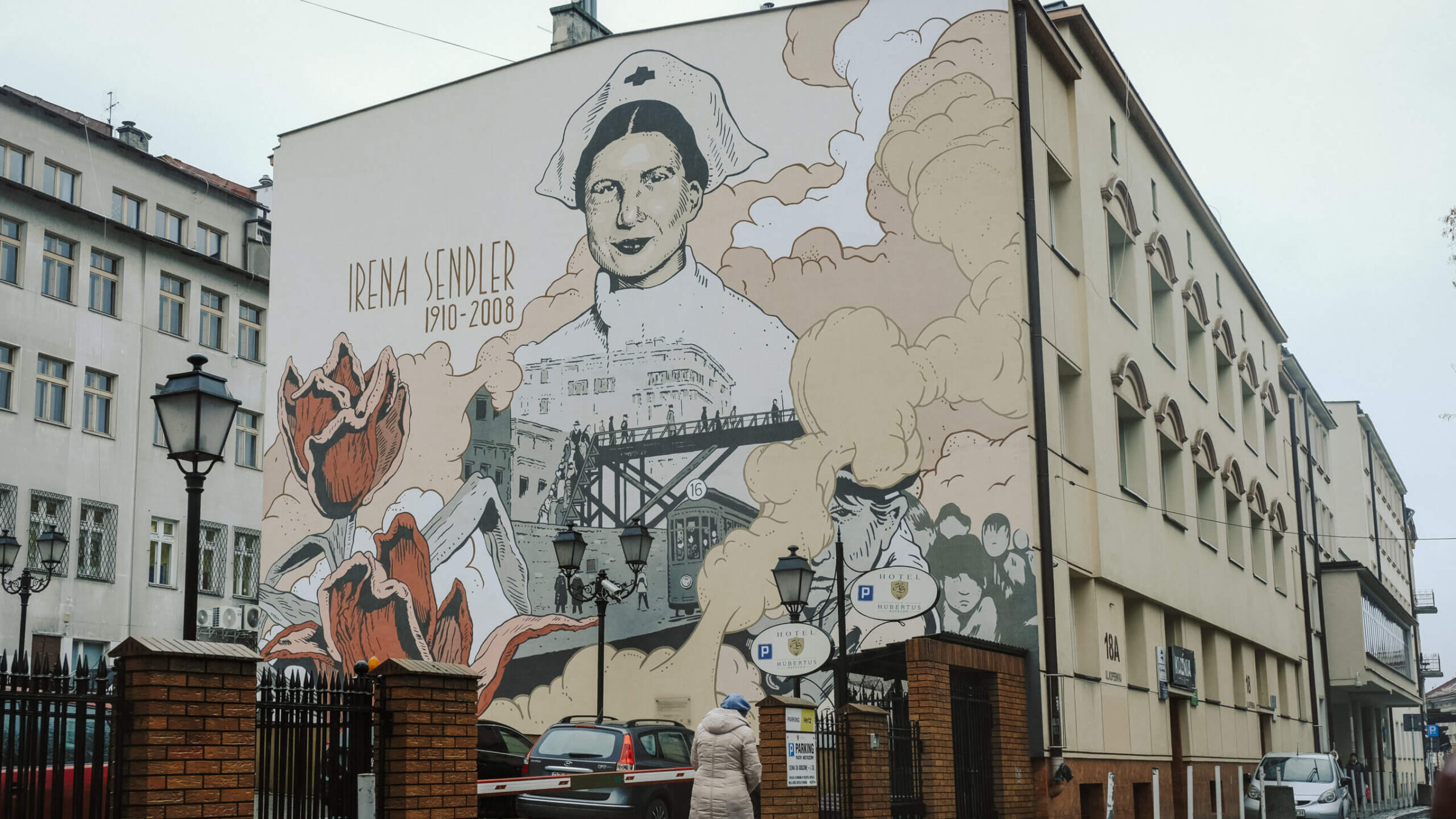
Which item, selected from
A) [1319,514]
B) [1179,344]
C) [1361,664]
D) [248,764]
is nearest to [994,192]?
[1179,344]

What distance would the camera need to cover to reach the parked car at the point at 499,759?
18542 millimetres

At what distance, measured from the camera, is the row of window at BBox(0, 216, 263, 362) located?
3994cm

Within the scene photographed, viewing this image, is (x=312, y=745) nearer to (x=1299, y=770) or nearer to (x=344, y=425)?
(x=344, y=425)

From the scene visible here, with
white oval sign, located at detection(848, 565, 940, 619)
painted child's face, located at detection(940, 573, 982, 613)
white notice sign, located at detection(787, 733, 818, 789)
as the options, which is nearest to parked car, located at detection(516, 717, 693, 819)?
white notice sign, located at detection(787, 733, 818, 789)

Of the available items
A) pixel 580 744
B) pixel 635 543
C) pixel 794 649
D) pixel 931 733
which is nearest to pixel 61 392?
pixel 635 543

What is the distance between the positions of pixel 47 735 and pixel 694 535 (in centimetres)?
1681

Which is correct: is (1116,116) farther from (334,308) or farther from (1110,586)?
(334,308)

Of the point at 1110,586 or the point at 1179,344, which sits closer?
the point at 1110,586

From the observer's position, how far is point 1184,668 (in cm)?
2880

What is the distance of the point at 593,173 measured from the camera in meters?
26.8

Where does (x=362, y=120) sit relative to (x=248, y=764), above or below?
above

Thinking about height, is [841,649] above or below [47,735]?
above

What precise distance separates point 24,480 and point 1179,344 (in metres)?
28.6

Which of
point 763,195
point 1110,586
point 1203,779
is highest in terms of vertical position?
point 763,195
